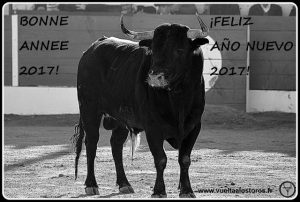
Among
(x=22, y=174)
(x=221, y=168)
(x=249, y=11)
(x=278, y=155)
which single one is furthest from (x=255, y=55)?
(x=22, y=174)

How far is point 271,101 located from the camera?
12.5m

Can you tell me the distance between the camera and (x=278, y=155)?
7996mm

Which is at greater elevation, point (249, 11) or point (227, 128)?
point (249, 11)

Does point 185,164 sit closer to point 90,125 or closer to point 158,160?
point 158,160

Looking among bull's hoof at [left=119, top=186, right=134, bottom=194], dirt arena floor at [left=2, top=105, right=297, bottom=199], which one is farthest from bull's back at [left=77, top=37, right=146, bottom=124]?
dirt arena floor at [left=2, top=105, right=297, bottom=199]

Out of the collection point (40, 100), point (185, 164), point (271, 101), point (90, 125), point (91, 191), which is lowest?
point (40, 100)

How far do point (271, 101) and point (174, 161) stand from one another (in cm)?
540

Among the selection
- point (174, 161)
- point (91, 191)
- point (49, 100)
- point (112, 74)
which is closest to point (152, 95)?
point (112, 74)

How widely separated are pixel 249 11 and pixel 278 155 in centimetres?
589

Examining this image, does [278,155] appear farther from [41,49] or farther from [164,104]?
[41,49]

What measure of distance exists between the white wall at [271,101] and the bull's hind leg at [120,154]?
6.61 m

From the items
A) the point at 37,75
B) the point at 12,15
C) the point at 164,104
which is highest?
the point at 164,104

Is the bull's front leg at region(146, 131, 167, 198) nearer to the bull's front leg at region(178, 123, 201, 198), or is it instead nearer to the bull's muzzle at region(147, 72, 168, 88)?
the bull's front leg at region(178, 123, 201, 198)

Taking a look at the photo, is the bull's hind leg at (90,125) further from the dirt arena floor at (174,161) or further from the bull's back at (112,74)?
the dirt arena floor at (174,161)
